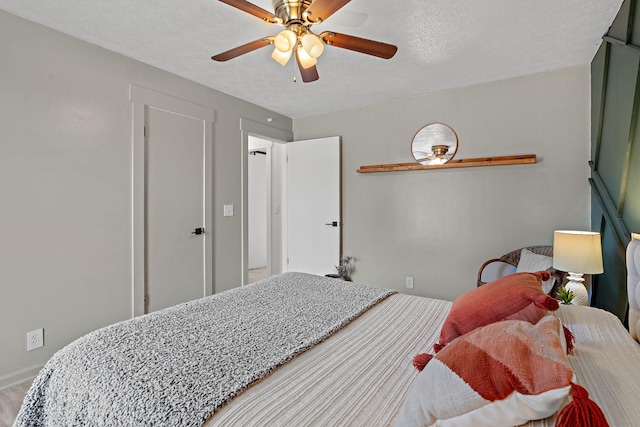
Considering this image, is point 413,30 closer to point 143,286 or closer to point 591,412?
point 591,412

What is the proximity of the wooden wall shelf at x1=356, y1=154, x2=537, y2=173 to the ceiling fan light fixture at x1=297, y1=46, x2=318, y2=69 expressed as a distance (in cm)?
189

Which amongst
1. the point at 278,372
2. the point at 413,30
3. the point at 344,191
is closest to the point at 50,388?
the point at 278,372

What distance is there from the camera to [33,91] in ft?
6.91

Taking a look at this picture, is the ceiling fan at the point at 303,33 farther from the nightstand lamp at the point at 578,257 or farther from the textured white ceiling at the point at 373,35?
the nightstand lamp at the point at 578,257

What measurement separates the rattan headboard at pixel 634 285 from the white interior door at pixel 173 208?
3132 mm

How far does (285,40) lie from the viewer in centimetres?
165

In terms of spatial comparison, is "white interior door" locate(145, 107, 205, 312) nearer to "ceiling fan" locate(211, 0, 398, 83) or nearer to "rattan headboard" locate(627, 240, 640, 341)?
"ceiling fan" locate(211, 0, 398, 83)

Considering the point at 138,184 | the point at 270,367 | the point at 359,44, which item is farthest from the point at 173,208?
the point at 270,367

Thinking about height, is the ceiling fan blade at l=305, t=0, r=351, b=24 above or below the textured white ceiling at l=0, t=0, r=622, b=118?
below

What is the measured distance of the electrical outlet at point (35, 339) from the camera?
6.95 ft

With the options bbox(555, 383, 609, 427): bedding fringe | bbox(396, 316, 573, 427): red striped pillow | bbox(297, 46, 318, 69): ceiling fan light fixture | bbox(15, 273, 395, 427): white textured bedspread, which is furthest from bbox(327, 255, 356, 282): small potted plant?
bbox(555, 383, 609, 427): bedding fringe

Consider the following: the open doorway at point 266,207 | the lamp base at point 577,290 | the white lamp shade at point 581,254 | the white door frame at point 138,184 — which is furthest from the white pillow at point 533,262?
the white door frame at point 138,184

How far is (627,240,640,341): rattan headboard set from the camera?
4.52ft

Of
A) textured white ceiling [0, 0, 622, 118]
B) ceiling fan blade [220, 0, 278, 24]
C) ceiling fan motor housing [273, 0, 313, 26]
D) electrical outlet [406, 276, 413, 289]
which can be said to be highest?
textured white ceiling [0, 0, 622, 118]
